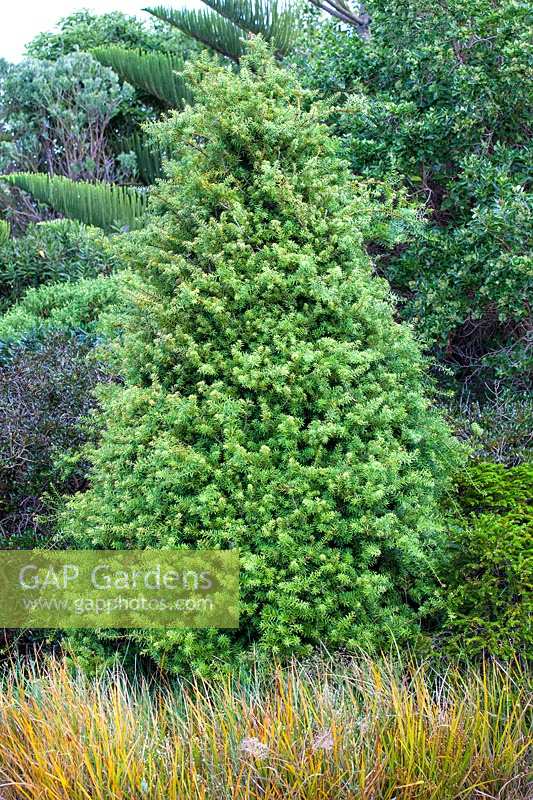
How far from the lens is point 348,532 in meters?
3.18

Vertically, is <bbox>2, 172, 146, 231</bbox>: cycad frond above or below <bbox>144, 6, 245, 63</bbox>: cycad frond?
below

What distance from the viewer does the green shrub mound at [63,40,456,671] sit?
314 cm

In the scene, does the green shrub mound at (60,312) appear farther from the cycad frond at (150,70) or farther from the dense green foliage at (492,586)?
the cycad frond at (150,70)

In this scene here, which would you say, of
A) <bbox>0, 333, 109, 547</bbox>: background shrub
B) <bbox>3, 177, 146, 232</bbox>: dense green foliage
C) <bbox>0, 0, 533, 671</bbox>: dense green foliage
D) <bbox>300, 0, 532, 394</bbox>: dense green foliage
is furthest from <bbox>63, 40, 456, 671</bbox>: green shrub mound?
<bbox>3, 177, 146, 232</bbox>: dense green foliage

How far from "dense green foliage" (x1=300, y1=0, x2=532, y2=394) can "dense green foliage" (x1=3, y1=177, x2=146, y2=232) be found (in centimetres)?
441

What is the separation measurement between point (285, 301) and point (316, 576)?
1.12m

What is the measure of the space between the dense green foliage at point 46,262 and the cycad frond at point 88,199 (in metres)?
1.18

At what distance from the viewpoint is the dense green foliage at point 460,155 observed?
611 centimetres

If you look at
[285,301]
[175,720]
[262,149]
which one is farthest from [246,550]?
[262,149]

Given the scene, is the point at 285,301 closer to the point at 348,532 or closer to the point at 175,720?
the point at 348,532

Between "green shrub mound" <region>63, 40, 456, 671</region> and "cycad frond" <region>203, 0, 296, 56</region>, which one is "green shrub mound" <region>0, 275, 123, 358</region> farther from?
"cycad frond" <region>203, 0, 296, 56</region>

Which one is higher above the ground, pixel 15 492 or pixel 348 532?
pixel 348 532

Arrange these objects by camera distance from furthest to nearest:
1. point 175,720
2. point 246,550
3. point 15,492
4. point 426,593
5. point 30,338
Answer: point 30,338
point 15,492
point 426,593
point 246,550
point 175,720

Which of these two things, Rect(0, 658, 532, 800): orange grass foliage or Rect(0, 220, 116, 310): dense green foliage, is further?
Rect(0, 220, 116, 310): dense green foliage
